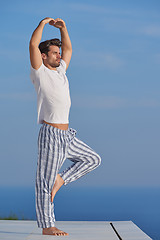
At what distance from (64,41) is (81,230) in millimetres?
1725

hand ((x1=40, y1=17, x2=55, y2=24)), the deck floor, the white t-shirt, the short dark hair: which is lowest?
the deck floor

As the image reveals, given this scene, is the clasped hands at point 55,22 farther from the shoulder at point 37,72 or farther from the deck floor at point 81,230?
the deck floor at point 81,230

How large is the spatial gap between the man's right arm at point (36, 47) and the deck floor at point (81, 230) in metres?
1.40

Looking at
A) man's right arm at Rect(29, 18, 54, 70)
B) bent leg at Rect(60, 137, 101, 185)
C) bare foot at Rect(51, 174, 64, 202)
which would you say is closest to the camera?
man's right arm at Rect(29, 18, 54, 70)

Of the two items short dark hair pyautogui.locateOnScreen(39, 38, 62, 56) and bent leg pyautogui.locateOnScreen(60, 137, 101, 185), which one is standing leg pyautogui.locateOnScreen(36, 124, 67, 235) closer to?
bent leg pyautogui.locateOnScreen(60, 137, 101, 185)

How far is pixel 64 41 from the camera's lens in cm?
387

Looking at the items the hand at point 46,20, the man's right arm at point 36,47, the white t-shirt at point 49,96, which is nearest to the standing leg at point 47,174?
the white t-shirt at point 49,96

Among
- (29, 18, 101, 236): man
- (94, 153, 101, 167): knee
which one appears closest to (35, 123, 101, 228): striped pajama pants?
(29, 18, 101, 236): man

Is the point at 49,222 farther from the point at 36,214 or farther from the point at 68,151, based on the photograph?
the point at 68,151

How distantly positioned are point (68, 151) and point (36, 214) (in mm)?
583

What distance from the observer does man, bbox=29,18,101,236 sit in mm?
3488

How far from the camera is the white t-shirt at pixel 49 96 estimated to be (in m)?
3.54

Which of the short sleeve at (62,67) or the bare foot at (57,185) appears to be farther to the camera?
the short sleeve at (62,67)

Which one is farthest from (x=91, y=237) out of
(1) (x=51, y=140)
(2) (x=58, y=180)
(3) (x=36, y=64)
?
(3) (x=36, y=64)
